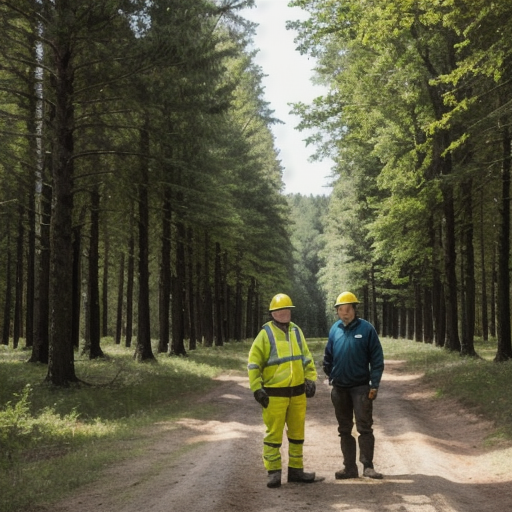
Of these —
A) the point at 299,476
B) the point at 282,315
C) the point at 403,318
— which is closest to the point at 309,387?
the point at 282,315

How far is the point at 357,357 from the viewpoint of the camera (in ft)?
26.6

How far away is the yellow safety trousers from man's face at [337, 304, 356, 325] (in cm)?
118

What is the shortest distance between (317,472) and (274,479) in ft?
4.77

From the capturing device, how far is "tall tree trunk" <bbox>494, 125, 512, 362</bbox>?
19.0 metres

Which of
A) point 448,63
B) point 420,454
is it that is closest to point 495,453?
point 420,454

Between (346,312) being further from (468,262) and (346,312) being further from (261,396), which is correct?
(468,262)

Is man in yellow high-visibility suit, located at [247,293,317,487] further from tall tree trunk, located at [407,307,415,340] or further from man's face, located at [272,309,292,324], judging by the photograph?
tall tree trunk, located at [407,307,415,340]

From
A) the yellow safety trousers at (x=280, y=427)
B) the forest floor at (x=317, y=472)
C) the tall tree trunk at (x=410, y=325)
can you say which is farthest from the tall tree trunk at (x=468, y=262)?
the tall tree trunk at (x=410, y=325)

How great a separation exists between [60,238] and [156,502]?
1043cm

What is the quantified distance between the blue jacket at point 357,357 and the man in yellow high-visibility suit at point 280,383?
53cm

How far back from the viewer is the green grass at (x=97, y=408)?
874cm

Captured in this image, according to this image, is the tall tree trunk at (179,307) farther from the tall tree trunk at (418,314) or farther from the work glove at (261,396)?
the work glove at (261,396)

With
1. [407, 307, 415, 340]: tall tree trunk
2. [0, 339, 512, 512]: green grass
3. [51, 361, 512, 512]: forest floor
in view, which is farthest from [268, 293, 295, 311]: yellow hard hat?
[407, 307, 415, 340]: tall tree trunk

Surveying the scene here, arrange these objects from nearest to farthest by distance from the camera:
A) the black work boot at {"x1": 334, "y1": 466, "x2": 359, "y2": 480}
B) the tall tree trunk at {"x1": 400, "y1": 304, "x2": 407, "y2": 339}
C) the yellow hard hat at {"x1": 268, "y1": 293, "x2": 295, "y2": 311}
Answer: the yellow hard hat at {"x1": 268, "y1": 293, "x2": 295, "y2": 311}, the black work boot at {"x1": 334, "y1": 466, "x2": 359, "y2": 480}, the tall tree trunk at {"x1": 400, "y1": 304, "x2": 407, "y2": 339}
